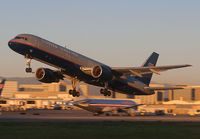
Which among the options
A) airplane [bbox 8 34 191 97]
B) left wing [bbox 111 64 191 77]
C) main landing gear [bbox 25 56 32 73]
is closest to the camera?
airplane [bbox 8 34 191 97]

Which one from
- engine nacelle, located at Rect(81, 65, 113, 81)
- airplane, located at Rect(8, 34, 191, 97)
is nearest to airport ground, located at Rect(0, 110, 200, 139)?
airplane, located at Rect(8, 34, 191, 97)

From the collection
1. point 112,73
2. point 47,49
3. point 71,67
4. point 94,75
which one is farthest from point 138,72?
point 47,49

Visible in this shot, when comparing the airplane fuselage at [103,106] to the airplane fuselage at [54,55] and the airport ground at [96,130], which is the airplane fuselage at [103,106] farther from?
the airplane fuselage at [54,55]

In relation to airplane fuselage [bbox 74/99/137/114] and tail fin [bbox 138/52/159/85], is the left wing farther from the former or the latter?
airplane fuselage [bbox 74/99/137/114]

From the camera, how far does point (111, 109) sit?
260 ft

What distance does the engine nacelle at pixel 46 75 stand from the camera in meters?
43.3

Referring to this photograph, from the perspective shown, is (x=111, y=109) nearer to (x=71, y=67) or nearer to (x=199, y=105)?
(x=71, y=67)

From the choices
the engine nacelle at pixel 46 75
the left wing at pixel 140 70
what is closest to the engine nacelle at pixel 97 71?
the left wing at pixel 140 70

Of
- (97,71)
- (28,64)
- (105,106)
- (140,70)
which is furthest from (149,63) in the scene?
(105,106)

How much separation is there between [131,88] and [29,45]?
1772 cm

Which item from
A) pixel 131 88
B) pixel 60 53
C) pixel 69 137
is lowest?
pixel 69 137

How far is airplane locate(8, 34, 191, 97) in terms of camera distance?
3838cm

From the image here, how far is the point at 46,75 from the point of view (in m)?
43.4

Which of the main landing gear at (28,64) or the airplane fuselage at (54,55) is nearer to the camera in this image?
the airplane fuselage at (54,55)
